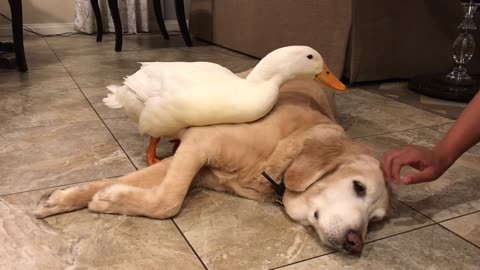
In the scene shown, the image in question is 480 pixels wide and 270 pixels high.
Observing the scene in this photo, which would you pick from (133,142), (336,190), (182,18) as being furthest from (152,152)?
(182,18)

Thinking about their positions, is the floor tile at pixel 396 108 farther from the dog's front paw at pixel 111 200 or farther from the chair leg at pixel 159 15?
the chair leg at pixel 159 15

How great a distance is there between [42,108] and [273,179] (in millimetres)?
1063

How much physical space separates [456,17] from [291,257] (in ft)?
6.24

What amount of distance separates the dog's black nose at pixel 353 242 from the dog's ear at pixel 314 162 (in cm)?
14

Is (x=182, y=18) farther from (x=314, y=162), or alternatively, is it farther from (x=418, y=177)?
(x=418, y=177)

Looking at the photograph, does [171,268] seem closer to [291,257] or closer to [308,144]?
[291,257]

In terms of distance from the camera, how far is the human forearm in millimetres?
917

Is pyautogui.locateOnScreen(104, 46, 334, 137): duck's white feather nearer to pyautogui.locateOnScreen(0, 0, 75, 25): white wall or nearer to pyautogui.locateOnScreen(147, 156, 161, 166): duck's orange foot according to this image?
pyautogui.locateOnScreen(147, 156, 161, 166): duck's orange foot

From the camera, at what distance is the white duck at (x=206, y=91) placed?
1057 mm

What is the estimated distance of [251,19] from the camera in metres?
2.87

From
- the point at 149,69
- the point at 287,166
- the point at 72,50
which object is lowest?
the point at 72,50

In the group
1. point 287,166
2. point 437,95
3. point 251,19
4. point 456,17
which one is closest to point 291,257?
point 287,166

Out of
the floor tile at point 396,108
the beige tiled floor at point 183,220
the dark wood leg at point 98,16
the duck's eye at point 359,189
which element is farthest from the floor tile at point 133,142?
the dark wood leg at point 98,16

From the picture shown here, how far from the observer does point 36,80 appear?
2.15m
